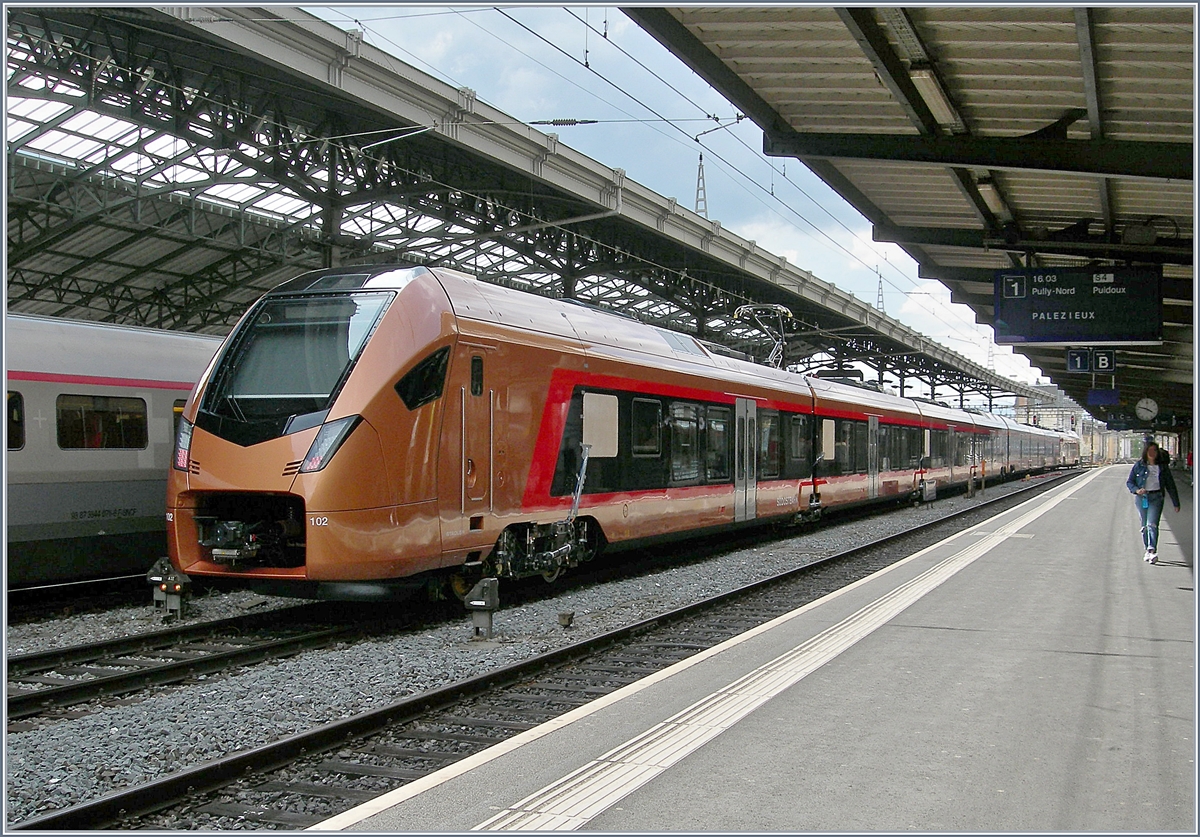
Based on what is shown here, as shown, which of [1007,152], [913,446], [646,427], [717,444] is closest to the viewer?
[1007,152]

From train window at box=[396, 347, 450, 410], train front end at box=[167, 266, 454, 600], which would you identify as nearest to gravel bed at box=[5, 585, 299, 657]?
train front end at box=[167, 266, 454, 600]

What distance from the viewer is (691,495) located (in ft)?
45.3

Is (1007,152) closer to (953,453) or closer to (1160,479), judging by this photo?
(1160,479)

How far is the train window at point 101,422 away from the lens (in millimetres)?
10266

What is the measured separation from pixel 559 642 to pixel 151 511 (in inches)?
214

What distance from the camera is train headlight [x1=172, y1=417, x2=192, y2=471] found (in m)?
8.69

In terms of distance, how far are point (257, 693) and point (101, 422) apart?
5301 millimetres

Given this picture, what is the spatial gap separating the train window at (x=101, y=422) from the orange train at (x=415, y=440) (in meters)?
2.16

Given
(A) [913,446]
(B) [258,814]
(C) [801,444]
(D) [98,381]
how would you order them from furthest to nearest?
(A) [913,446] → (C) [801,444] → (D) [98,381] → (B) [258,814]

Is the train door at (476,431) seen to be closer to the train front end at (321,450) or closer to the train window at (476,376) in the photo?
the train window at (476,376)

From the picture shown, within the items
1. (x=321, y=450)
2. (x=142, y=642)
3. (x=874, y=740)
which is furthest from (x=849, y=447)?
(x=874, y=740)

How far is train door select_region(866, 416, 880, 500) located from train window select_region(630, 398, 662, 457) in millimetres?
11207

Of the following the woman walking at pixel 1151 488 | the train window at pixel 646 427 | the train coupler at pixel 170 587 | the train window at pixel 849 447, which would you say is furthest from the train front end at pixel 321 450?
the train window at pixel 849 447

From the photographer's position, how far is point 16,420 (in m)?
9.79
